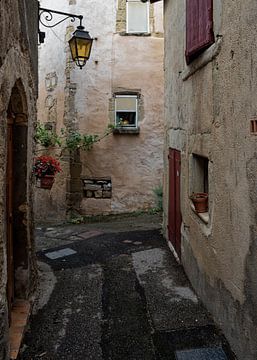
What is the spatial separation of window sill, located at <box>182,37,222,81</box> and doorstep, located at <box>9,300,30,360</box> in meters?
3.07

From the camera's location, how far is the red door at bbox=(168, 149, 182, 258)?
542 centimetres

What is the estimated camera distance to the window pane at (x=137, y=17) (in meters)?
8.85

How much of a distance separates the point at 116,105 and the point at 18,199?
5.65m

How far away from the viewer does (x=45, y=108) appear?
988cm

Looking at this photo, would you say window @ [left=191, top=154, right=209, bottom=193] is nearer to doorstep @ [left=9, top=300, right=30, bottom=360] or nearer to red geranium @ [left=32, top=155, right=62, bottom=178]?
doorstep @ [left=9, top=300, right=30, bottom=360]

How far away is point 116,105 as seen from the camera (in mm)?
8938

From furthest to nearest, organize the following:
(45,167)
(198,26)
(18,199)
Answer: (45,167) → (198,26) → (18,199)

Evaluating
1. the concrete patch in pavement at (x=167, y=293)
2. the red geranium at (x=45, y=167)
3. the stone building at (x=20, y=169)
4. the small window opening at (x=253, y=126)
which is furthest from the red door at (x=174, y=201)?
the small window opening at (x=253, y=126)

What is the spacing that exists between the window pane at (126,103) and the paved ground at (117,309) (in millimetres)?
3939

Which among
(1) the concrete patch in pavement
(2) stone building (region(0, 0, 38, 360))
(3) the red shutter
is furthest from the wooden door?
(3) the red shutter

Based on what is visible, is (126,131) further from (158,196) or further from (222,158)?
(222,158)

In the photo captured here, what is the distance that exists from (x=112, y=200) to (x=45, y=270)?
13.7 ft

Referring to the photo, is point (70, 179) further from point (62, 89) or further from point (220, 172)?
point (220, 172)

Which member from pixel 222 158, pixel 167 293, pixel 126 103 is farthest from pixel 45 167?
pixel 222 158
